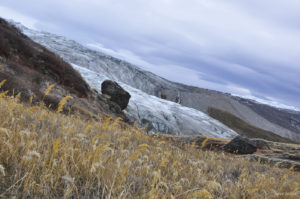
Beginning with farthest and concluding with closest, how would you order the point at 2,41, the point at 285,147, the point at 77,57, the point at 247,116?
the point at 247,116, the point at 77,57, the point at 285,147, the point at 2,41

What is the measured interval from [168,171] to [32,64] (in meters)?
17.5

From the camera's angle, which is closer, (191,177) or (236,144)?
(191,177)

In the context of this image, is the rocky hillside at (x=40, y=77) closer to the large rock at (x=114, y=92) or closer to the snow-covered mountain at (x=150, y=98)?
the large rock at (x=114, y=92)

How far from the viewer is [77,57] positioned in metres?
88.8

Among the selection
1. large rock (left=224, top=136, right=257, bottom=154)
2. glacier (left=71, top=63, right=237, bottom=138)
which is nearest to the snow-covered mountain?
glacier (left=71, top=63, right=237, bottom=138)

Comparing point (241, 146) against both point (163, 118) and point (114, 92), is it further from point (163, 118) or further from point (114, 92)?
point (163, 118)

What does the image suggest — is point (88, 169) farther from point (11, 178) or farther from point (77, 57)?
point (77, 57)

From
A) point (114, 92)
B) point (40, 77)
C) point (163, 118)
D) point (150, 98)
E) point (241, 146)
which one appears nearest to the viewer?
point (40, 77)

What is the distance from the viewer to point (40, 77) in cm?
1533

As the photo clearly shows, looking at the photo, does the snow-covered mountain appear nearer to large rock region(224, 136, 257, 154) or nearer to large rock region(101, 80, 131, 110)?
large rock region(101, 80, 131, 110)

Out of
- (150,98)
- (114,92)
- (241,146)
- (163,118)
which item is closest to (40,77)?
(114,92)

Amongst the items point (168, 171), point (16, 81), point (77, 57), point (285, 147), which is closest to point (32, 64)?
point (16, 81)

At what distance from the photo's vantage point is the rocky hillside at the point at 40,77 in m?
13.0

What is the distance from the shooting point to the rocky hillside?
13.0 meters
